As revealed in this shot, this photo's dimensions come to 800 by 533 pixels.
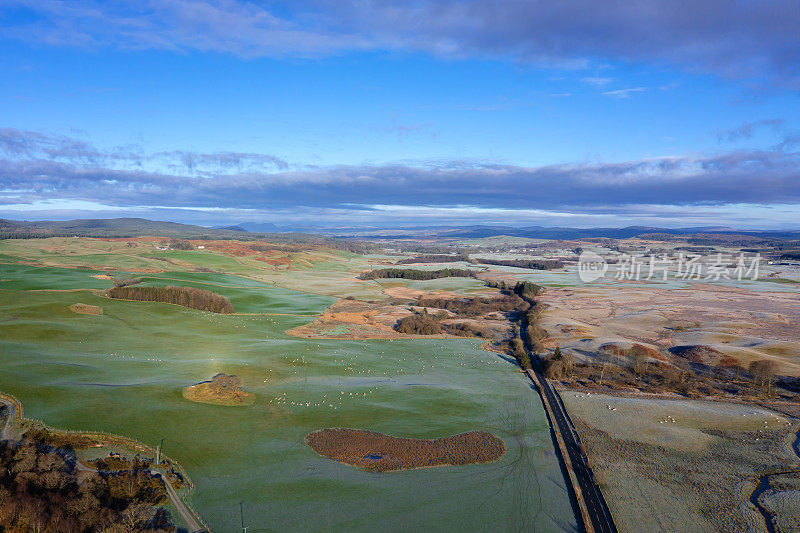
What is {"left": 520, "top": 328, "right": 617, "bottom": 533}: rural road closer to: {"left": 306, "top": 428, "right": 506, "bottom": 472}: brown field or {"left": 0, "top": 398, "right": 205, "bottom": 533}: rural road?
{"left": 306, "top": 428, "right": 506, "bottom": 472}: brown field

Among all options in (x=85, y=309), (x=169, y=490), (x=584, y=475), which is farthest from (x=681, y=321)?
(x=85, y=309)

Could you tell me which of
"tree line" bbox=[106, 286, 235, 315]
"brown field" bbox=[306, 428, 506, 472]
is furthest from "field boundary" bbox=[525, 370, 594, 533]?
"tree line" bbox=[106, 286, 235, 315]

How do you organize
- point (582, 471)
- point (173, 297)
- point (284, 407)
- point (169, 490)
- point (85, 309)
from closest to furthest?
1. point (169, 490)
2. point (582, 471)
3. point (284, 407)
4. point (85, 309)
5. point (173, 297)

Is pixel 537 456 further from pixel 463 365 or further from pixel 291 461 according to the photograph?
pixel 463 365

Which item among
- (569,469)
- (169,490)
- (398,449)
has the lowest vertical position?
(398,449)

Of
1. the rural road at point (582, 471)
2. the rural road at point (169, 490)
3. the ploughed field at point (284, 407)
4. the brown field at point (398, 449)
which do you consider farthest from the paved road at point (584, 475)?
the rural road at point (169, 490)

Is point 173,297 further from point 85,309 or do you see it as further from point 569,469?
point 569,469

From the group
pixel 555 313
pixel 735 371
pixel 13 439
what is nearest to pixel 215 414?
pixel 13 439

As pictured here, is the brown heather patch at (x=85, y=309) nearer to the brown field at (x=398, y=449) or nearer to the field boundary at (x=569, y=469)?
the brown field at (x=398, y=449)
